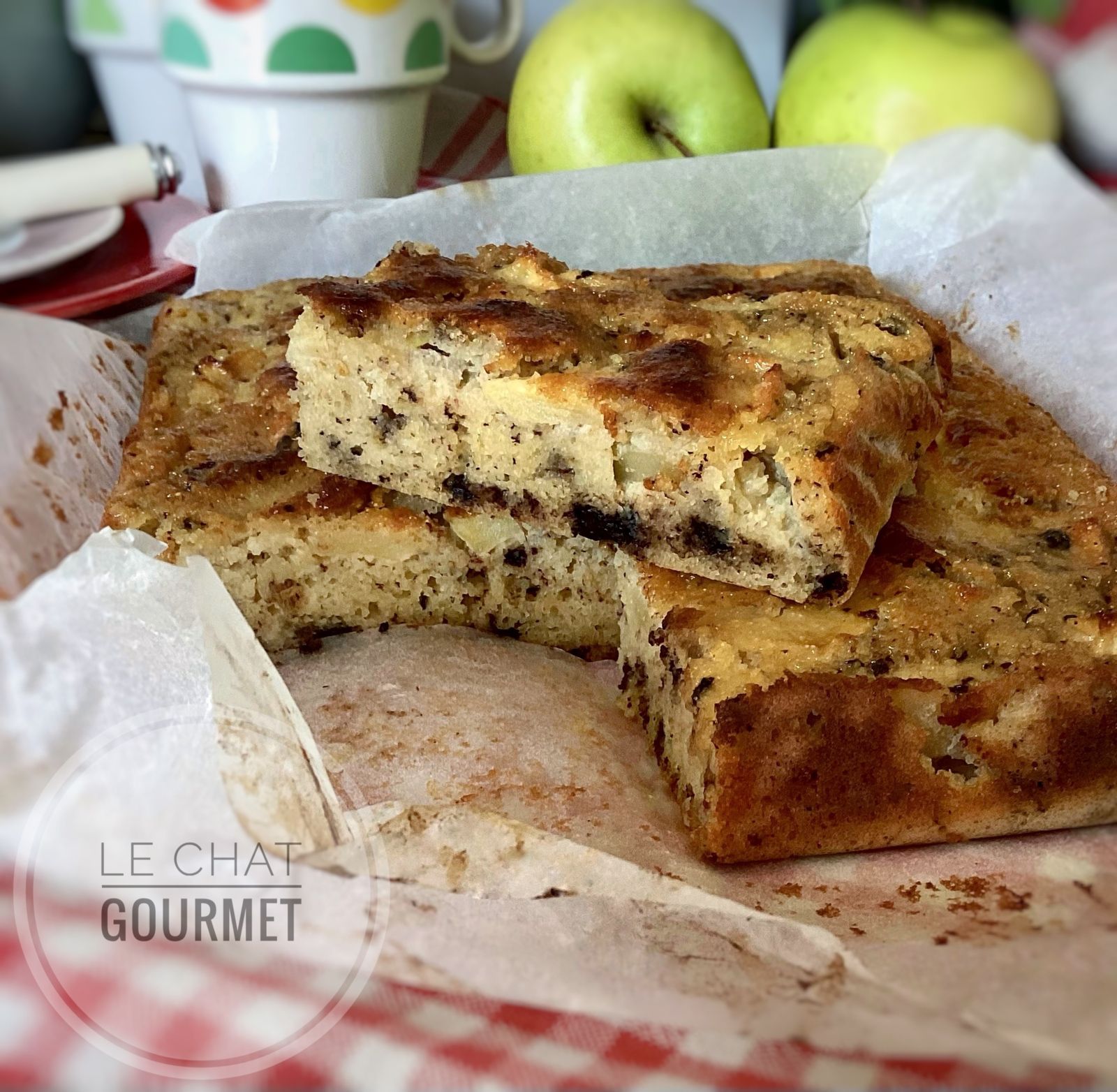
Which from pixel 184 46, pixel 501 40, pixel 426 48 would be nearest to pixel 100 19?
pixel 184 46

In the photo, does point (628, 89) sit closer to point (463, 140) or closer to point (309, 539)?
point (463, 140)

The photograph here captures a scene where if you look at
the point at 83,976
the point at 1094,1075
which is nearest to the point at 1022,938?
the point at 1094,1075

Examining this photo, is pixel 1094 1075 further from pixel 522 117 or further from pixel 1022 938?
pixel 522 117

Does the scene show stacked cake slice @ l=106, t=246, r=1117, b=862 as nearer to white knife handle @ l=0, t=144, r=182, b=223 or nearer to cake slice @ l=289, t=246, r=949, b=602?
cake slice @ l=289, t=246, r=949, b=602

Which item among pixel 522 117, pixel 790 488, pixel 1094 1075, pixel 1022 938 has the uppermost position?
pixel 522 117

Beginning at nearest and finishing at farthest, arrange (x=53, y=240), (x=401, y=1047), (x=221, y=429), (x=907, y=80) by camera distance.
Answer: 1. (x=401, y=1047)
2. (x=53, y=240)
3. (x=221, y=429)
4. (x=907, y=80)
